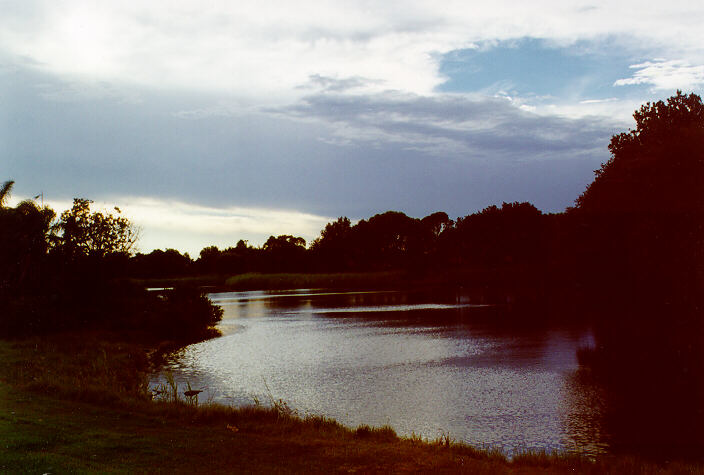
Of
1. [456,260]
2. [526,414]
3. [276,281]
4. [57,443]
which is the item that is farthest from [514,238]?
[57,443]

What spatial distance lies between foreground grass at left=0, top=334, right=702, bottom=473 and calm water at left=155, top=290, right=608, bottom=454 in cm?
289

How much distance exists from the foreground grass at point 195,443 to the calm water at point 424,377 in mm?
2890

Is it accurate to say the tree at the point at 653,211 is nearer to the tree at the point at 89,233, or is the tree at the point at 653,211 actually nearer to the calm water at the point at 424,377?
the calm water at the point at 424,377

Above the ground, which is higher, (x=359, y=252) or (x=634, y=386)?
(x=359, y=252)

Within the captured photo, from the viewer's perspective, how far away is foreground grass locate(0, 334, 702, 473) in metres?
10.4

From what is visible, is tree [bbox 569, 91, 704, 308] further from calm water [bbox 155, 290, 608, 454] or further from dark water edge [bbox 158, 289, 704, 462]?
calm water [bbox 155, 290, 608, 454]

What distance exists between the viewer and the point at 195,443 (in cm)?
1199

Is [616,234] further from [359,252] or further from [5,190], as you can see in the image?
[359,252]

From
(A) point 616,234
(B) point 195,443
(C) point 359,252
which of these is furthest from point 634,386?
(C) point 359,252

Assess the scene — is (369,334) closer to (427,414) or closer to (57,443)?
(427,414)

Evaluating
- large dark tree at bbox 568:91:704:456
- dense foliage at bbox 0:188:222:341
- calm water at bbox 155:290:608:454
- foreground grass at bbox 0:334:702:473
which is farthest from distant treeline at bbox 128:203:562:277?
foreground grass at bbox 0:334:702:473

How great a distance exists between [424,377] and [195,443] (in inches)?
563

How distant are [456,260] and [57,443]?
14049 cm

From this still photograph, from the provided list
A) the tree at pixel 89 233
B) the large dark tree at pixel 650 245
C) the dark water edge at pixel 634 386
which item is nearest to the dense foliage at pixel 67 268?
the tree at pixel 89 233
